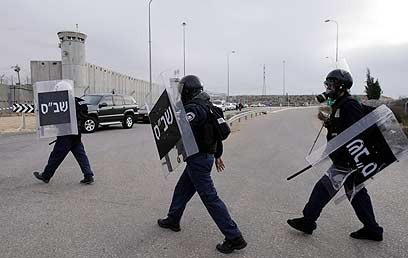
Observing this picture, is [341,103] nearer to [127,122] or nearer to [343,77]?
[343,77]

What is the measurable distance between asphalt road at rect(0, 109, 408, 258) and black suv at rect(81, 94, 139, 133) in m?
7.68

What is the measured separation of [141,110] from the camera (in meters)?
22.7

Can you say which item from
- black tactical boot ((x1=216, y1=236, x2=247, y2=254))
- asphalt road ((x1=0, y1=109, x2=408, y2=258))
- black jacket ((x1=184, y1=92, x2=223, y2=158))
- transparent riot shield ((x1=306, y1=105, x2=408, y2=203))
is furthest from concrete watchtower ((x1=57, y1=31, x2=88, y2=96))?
transparent riot shield ((x1=306, y1=105, x2=408, y2=203))

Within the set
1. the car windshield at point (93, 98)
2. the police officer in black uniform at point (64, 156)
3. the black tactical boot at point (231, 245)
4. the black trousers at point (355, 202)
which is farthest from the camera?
the car windshield at point (93, 98)

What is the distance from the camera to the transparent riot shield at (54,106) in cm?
612

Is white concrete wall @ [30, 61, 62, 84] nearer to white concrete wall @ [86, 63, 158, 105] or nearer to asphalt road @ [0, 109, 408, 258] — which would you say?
white concrete wall @ [86, 63, 158, 105]

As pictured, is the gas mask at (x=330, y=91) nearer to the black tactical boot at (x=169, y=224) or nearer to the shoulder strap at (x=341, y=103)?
the shoulder strap at (x=341, y=103)

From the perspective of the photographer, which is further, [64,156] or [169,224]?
[64,156]

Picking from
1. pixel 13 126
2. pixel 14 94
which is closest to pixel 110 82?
pixel 14 94

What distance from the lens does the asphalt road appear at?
359 cm

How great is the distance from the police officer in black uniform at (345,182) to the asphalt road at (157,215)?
5.6 inches

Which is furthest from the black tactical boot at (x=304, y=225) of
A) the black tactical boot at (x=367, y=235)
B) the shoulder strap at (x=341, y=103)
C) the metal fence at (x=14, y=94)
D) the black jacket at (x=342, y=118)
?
the metal fence at (x=14, y=94)

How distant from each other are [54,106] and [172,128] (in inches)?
137

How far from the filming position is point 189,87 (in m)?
3.69
